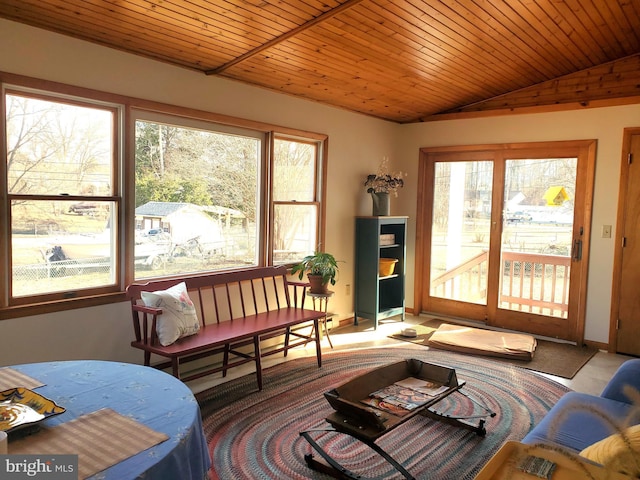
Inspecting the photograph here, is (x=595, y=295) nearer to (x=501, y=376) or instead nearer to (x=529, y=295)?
(x=529, y=295)

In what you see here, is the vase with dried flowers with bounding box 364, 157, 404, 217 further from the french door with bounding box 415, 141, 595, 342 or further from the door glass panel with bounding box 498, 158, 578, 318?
the door glass panel with bounding box 498, 158, 578, 318

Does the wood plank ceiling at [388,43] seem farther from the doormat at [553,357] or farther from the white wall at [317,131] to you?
the doormat at [553,357]

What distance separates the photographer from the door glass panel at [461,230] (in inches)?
214

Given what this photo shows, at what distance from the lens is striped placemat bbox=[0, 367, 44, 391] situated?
1.72m

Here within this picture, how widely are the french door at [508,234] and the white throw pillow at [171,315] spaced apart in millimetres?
3402

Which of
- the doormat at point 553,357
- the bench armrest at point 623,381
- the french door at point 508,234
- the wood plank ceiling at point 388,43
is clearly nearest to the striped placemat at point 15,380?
the wood plank ceiling at point 388,43

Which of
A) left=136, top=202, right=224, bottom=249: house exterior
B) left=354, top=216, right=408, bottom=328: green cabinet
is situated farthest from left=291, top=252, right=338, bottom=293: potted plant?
left=354, top=216, right=408, bottom=328: green cabinet

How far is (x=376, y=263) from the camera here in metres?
5.20

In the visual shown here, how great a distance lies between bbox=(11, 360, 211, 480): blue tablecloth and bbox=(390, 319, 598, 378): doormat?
11.0 ft

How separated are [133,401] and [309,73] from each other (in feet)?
10.3

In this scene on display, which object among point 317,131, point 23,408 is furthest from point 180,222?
point 23,408

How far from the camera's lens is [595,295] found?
4695 millimetres

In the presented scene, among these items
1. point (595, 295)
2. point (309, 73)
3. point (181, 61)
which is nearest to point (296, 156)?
point (309, 73)

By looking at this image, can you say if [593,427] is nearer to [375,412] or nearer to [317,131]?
[375,412]
